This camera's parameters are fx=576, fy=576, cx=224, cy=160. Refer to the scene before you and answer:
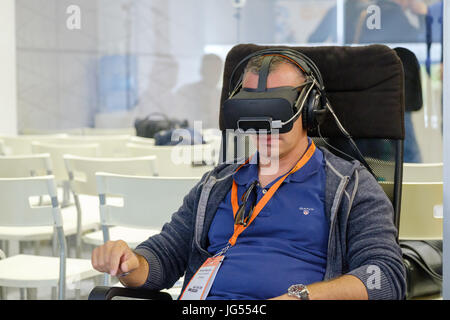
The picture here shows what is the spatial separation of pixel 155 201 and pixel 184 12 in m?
4.60

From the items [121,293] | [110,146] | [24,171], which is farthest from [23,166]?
[121,293]

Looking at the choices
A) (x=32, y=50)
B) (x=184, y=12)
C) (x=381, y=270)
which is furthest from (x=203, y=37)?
(x=381, y=270)

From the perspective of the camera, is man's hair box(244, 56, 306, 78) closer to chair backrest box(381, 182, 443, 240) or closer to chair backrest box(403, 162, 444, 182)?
chair backrest box(381, 182, 443, 240)

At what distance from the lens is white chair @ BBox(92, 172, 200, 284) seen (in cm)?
164

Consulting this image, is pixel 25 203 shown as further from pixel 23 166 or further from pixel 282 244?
pixel 282 244

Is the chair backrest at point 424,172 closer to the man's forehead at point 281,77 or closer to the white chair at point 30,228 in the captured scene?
the man's forehead at point 281,77

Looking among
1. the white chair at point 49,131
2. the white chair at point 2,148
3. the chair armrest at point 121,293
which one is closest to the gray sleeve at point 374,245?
the chair armrest at point 121,293

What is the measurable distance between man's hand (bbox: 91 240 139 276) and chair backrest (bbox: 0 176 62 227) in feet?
2.79

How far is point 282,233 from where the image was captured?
1104 millimetres

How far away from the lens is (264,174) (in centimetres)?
119

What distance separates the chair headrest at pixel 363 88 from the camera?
1238 mm

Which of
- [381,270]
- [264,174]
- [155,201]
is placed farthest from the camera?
[155,201]

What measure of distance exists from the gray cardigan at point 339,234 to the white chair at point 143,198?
410mm
